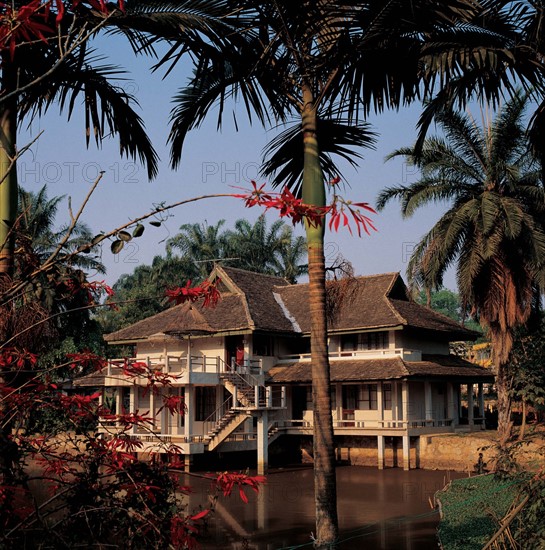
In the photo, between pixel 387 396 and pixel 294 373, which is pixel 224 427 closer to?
pixel 294 373

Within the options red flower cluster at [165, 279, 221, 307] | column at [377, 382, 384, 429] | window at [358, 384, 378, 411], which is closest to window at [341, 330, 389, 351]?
window at [358, 384, 378, 411]

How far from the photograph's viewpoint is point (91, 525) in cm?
404

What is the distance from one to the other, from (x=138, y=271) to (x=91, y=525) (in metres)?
58.0

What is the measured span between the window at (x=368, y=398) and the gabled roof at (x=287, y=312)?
2.75 meters

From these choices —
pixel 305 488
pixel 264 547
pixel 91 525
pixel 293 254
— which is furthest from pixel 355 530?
pixel 293 254

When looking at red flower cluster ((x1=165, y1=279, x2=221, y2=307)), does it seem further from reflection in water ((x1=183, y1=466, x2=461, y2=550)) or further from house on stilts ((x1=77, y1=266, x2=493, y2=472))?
house on stilts ((x1=77, y1=266, x2=493, y2=472))

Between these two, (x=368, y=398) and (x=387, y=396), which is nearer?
(x=387, y=396)

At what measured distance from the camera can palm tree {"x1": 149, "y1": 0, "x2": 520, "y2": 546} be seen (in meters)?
9.39

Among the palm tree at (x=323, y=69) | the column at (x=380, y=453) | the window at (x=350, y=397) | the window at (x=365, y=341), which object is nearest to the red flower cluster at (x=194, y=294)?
the palm tree at (x=323, y=69)

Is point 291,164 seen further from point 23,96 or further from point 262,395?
point 262,395

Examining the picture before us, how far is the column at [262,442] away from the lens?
2770 cm

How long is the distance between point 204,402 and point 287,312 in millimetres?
5749

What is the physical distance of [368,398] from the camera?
105 ft

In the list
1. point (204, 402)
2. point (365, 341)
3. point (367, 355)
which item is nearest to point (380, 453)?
point (367, 355)
